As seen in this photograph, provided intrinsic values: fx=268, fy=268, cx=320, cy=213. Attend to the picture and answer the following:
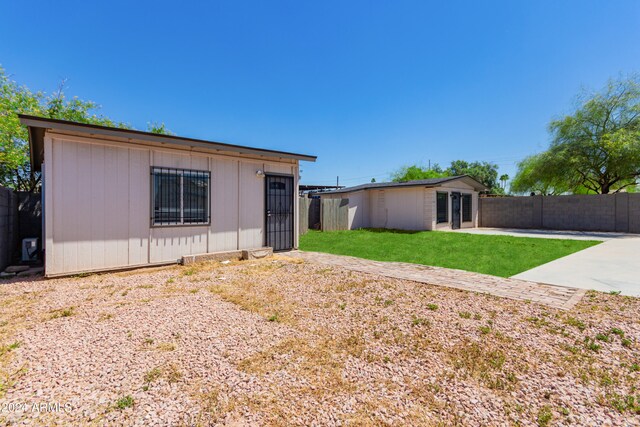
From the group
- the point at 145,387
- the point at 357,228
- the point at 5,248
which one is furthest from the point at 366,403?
the point at 357,228

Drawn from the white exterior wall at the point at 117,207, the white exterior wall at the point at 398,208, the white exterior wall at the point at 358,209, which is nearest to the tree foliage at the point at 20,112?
the white exterior wall at the point at 117,207

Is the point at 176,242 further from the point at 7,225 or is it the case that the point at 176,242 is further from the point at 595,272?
the point at 595,272

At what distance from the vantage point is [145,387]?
1.93 metres

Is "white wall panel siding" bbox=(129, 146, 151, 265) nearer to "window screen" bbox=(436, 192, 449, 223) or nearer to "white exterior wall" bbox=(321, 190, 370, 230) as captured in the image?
"white exterior wall" bbox=(321, 190, 370, 230)

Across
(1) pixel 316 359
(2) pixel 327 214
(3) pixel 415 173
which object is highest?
(3) pixel 415 173

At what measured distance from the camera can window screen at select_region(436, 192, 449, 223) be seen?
13.8m

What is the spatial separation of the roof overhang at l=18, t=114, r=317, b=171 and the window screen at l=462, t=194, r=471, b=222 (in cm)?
1104

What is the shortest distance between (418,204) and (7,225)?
47.0ft

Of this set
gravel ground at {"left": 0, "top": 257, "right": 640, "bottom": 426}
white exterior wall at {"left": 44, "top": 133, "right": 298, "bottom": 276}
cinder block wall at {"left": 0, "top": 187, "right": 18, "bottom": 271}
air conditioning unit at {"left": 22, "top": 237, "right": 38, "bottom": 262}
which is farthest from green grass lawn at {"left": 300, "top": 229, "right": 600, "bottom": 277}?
cinder block wall at {"left": 0, "top": 187, "right": 18, "bottom": 271}

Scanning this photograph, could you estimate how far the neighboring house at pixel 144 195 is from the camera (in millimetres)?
4816

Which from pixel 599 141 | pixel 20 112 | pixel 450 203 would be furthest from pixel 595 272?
pixel 20 112

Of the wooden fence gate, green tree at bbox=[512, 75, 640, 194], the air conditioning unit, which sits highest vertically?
green tree at bbox=[512, 75, 640, 194]

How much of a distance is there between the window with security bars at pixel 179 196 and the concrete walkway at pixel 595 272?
22.0 ft

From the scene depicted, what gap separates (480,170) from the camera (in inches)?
1735
